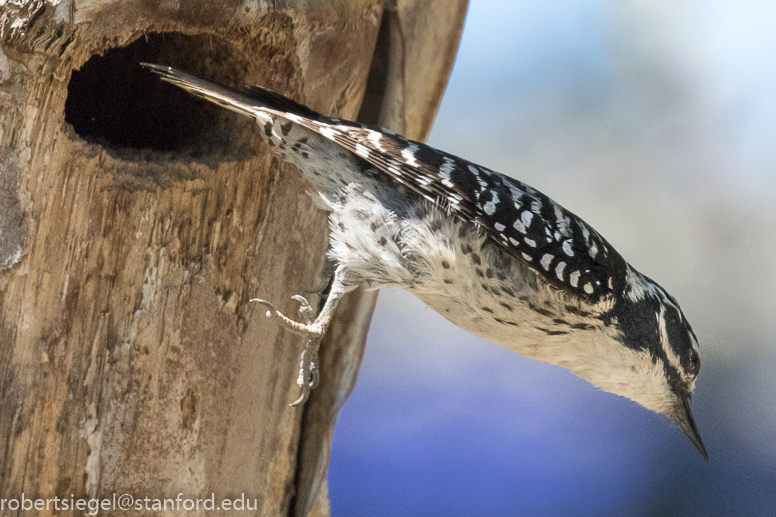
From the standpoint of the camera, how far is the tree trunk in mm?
1668

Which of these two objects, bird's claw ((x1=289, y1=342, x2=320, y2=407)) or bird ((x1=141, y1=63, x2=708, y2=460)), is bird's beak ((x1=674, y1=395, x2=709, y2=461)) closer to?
bird ((x1=141, y1=63, x2=708, y2=460))

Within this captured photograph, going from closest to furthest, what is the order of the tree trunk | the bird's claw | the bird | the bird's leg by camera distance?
the tree trunk < the bird < the bird's leg < the bird's claw

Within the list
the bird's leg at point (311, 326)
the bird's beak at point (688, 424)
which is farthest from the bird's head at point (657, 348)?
the bird's leg at point (311, 326)

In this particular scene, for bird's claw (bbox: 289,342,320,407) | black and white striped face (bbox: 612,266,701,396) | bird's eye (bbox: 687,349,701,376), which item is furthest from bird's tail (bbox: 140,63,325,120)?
bird's eye (bbox: 687,349,701,376)

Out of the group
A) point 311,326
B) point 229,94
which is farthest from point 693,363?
point 229,94

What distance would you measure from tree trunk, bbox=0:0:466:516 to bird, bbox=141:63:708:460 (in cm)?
26

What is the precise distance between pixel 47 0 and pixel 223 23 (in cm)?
49

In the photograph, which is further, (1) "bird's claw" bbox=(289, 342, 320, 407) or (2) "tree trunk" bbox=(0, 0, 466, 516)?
(1) "bird's claw" bbox=(289, 342, 320, 407)

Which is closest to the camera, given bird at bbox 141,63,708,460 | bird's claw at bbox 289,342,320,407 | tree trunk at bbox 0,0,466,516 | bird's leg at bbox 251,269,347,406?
tree trunk at bbox 0,0,466,516

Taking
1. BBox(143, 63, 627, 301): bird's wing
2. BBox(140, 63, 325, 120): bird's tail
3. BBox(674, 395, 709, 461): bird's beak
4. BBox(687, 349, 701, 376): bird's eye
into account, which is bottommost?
BBox(674, 395, 709, 461): bird's beak

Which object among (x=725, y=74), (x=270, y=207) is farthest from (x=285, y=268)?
(x=725, y=74)

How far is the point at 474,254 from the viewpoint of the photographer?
180 cm

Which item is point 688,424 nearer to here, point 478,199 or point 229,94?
point 478,199

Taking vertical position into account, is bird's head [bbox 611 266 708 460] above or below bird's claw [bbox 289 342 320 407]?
above
